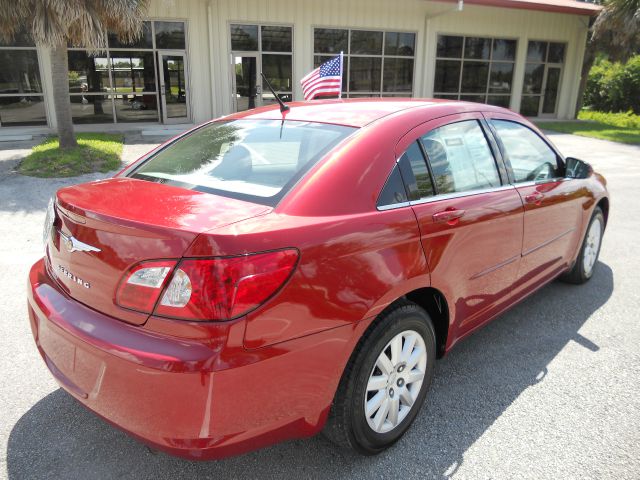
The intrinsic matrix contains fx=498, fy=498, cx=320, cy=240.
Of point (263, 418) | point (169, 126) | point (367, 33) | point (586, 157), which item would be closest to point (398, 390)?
point (263, 418)

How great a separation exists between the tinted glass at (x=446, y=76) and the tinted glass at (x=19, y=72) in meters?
14.3

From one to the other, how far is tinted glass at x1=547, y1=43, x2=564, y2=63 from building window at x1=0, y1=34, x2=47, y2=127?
20.2 meters

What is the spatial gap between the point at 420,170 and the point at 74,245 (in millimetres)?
1695

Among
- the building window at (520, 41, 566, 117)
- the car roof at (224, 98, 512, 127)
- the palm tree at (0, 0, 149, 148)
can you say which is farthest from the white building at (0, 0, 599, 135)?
the car roof at (224, 98, 512, 127)

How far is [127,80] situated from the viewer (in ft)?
53.0

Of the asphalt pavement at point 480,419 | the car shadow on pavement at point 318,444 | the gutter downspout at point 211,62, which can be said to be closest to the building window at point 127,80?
the gutter downspout at point 211,62

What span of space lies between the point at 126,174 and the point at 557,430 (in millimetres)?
2804

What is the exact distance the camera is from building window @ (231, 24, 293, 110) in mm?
16672

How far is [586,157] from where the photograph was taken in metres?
13.5

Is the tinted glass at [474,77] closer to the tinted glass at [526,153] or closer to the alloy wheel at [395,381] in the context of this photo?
the tinted glass at [526,153]

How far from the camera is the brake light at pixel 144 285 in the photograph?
1861 mm

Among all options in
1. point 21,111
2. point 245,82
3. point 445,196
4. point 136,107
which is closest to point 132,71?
point 136,107

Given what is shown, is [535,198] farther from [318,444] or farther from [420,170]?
[318,444]

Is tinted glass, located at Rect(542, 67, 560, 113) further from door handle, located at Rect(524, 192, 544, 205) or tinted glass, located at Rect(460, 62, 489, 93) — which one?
door handle, located at Rect(524, 192, 544, 205)
